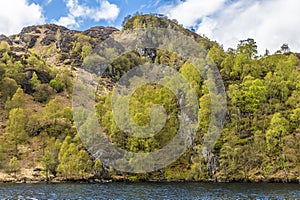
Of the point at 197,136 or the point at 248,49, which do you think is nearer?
the point at 197,136

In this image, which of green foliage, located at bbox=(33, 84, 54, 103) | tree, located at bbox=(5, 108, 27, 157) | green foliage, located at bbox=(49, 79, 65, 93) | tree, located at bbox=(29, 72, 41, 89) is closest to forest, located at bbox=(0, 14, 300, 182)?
tree, located at bbox=(5, 108, 27, 157)

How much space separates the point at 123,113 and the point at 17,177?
118ft

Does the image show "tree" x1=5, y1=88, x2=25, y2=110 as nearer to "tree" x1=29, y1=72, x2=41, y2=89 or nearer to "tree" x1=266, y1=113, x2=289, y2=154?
"tree" x1=29, y1=72, x2=41, y2=89

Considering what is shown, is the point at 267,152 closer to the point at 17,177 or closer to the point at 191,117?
the point at 191,117

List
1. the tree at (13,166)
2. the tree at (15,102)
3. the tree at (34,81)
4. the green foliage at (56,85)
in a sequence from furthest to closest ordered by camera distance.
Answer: the green foliage at (56,85), the tree at (34,81), the tree at (15,102), the tree at (13,166)

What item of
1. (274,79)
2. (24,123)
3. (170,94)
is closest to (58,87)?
(24,123)

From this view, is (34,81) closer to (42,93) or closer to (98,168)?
(42,93)

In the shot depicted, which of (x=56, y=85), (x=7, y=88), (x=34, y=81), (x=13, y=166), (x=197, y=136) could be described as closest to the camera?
(x=13, y=166)

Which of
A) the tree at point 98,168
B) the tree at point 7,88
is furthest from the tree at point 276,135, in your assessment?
the tree at point 7,88

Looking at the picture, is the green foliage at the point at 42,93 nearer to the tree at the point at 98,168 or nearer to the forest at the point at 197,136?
the forest at the point at 197,136

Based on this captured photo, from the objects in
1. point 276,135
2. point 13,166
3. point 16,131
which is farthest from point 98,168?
point 276,135

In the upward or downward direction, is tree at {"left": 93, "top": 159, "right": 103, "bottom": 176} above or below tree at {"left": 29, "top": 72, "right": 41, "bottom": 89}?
below

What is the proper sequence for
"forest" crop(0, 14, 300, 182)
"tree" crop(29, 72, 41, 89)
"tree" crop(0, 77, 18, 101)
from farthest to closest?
"tree" crop(29, 72, 41, 89), "tree" crop(0, 77, 18, 101), "forest" crop(0, 14, 300, 182)

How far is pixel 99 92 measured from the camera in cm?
18088
